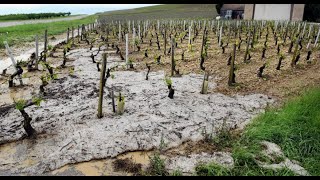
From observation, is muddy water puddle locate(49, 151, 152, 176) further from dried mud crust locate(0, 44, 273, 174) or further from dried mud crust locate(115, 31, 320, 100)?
dried mud crust locate(115, 31, 320, 100)

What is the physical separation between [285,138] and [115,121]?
297cm

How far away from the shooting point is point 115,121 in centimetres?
590

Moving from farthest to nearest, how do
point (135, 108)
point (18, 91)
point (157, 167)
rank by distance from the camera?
point (18, 91) < point (135, 108) < point (157, 167)

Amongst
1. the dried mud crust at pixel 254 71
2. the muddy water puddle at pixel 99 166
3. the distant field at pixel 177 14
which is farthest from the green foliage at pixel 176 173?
the distant field at pixel 177 14

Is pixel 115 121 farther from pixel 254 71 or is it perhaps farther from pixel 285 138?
pixel 254 71

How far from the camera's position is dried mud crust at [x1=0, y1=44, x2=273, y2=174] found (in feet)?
16.2

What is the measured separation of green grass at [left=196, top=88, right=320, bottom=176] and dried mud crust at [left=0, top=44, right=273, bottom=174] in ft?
1.85

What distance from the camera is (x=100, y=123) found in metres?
5.85

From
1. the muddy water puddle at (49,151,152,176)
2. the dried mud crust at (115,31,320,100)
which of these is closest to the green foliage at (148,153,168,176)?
the muddy water puddle at (49,151,152,176)

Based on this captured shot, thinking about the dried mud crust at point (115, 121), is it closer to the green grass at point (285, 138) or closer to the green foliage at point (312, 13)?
the green grass at point (285, 138)

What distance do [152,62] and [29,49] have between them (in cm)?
864

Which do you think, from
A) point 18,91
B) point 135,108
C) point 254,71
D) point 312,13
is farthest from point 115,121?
point 312,13

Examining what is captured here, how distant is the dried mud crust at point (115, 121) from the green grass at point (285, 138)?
0.56m

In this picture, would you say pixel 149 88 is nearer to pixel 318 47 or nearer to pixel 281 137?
pixel 281 137
